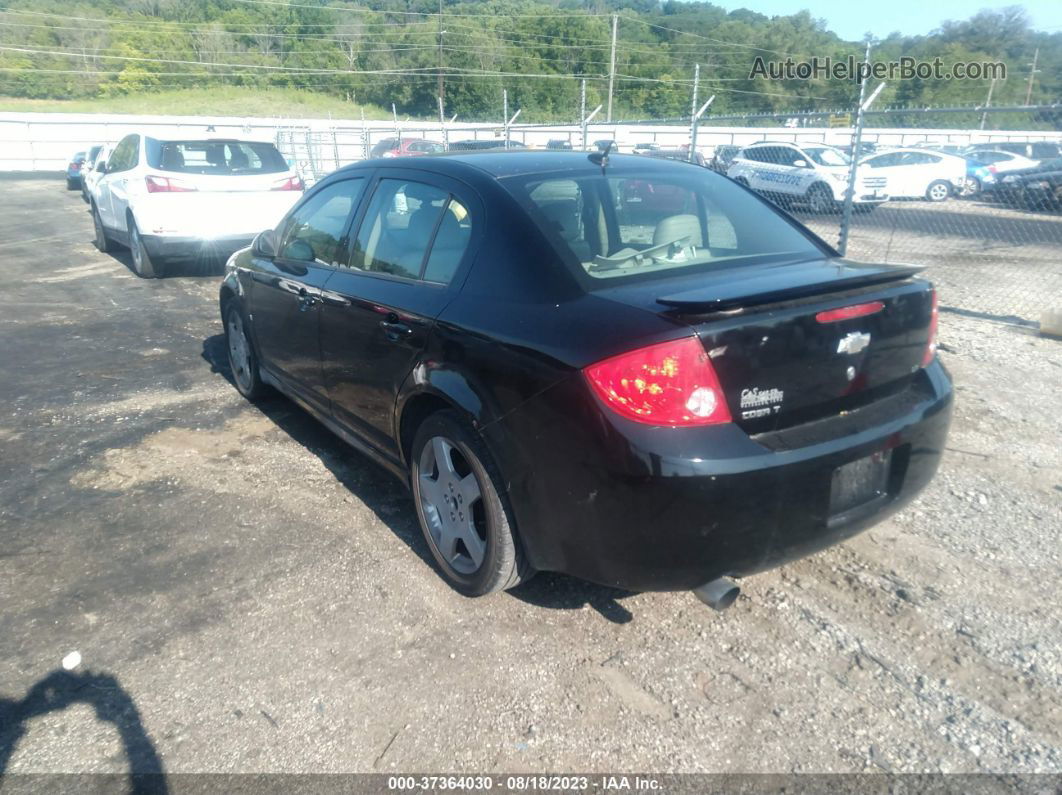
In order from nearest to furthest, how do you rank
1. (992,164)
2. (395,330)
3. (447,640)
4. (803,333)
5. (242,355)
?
(803,333) → (447,640) → (395,330) → (242,355) → (992,164)

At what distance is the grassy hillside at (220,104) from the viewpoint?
177ft

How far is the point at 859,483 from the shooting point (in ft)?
9.37

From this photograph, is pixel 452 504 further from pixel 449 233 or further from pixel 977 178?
pixel 977 178

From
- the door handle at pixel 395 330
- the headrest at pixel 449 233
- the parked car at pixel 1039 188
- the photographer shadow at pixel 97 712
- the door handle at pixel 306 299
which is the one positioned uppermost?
the headrest at pixel 449 233

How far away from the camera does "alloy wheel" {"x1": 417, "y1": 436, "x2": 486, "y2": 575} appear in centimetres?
324

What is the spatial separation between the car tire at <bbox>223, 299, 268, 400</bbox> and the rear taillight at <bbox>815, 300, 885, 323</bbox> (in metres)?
3.77

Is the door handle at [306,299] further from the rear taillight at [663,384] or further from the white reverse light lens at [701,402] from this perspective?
the white reverse light lens at [701,402]

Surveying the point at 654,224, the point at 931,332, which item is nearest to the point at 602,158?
the point at 654,224

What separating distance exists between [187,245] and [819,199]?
12672mm

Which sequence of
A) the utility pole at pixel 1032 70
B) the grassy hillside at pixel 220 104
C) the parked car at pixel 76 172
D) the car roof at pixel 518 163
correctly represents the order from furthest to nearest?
1. the grassy hillside at pixel 220 104
2. the utility pole at pixel 1032 70
3. the parked car at pixel 76 172
4. the car roof at pixel 518 163

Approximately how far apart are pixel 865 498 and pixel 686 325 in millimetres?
964

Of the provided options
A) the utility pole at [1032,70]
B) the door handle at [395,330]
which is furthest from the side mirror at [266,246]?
the utility pole at [1032,70]

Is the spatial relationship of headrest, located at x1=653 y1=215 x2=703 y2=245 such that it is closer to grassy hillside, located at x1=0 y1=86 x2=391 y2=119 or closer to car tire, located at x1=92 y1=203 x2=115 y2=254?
car tire, located at x1=92 y1=203 x2=115 y2=254

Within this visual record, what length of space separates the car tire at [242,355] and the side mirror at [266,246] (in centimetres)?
45
